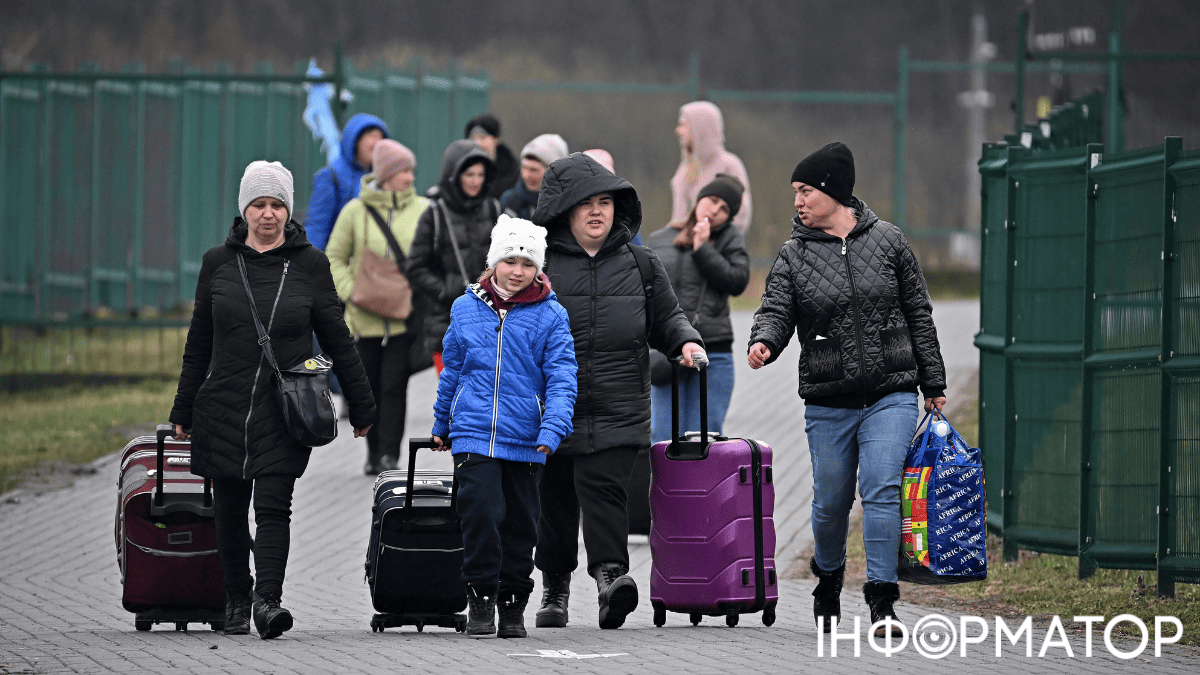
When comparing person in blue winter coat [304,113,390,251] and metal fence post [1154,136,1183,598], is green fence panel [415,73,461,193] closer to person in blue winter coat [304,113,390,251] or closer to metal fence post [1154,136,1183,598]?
person in blue winter coat [304,113,390,251]

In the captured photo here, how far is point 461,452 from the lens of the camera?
682cm

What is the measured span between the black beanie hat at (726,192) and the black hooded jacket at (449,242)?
1.48 metres

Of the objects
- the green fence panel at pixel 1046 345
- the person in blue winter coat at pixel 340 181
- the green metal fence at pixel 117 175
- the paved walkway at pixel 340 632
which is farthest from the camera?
the green metal fence at pixel 117 175

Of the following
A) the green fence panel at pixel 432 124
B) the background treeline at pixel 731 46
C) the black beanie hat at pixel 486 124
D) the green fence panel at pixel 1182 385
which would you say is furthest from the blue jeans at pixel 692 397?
the background treeline at pixel 731 46

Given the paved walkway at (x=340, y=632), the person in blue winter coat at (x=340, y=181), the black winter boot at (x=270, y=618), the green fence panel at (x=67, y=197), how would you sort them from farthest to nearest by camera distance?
the green fence panel at (x=67, y=197) < the person in blue winter coat at (x=340, y=181) < the black winter boot at (x=270, y=618) < the paved walkway at (x=340, y=632)

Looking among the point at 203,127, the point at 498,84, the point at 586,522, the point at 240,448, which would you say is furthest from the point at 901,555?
the point at 498,84

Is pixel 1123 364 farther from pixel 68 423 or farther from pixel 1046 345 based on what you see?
pixel 68 423

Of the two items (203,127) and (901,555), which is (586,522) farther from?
(203,127)

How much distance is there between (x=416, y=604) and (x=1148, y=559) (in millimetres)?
3014

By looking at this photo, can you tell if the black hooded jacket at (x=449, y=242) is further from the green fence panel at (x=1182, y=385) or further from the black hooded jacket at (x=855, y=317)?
the green fence panel at (x=1182, y=385)

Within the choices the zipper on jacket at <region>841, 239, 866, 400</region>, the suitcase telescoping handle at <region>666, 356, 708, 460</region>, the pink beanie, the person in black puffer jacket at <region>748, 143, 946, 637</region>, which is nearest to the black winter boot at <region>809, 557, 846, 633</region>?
the person in black puffer jacket at <region>748, 143, 946, 637</region>

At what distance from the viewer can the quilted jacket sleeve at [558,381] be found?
22.1ft

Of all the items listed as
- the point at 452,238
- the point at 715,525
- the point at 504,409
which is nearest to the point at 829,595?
the point at 715,525

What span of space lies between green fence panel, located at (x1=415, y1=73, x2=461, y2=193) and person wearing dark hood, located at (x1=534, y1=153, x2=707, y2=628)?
32.7ft
